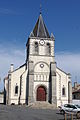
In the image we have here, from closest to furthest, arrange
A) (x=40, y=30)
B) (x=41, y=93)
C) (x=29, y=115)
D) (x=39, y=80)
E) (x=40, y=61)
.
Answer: (x=29, y=115) → (x=39, y=80) → (x=41, y=93) → (x=40, y=61) → (x=40, y=30)

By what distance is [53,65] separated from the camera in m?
48.1

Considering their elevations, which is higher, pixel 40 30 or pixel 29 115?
pixel 40 30

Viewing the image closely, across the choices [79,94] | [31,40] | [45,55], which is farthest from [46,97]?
[79,94]

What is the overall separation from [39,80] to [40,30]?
1140 cm

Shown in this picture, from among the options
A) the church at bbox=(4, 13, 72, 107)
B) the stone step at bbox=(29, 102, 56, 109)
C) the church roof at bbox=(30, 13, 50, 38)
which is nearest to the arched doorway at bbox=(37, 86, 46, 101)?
the church at bbox=(4, 13, 72, 107)

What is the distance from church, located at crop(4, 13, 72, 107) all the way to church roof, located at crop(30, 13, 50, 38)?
0.68 meters

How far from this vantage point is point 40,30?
51281 mm

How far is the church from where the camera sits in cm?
4631

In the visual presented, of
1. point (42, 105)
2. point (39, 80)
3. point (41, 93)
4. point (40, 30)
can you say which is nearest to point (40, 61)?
point (39, 80)

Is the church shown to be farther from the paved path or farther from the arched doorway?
the paved path

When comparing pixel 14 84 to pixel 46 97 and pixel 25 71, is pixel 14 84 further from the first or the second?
pixel 46 97

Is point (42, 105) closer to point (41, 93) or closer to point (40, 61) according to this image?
point (41, 93)

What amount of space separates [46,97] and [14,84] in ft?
22.9

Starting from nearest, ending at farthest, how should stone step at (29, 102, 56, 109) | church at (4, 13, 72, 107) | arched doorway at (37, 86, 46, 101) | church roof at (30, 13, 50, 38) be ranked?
1. stone step at (29, 102, 56, 109)
2. church at (4, 13, 72, 107)
3. arched doorway at (37, 86, 46, 101)
4. church roof at (30, 13, 50, 38)
